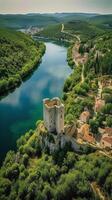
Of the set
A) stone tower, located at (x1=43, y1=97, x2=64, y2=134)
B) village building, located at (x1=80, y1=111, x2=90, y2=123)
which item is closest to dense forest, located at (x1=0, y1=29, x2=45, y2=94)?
village building, located at (x1=80, y1=111, x2=90, y2=123)

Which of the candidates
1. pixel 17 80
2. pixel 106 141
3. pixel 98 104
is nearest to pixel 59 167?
pixel 106 141

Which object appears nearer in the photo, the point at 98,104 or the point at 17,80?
the point at 98,104

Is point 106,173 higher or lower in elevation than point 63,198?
higher

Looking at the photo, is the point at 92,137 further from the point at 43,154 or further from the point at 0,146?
the point at 0,146

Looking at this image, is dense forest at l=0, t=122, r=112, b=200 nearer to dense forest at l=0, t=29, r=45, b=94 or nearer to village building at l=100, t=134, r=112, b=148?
village building at l=100, t=134, r=112, b=148

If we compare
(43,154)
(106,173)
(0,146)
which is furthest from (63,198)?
(0,146)

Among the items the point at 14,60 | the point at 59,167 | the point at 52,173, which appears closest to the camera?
the point at 52,173

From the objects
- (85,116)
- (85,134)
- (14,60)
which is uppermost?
(85,134)

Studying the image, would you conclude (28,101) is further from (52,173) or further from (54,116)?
(52,173)
